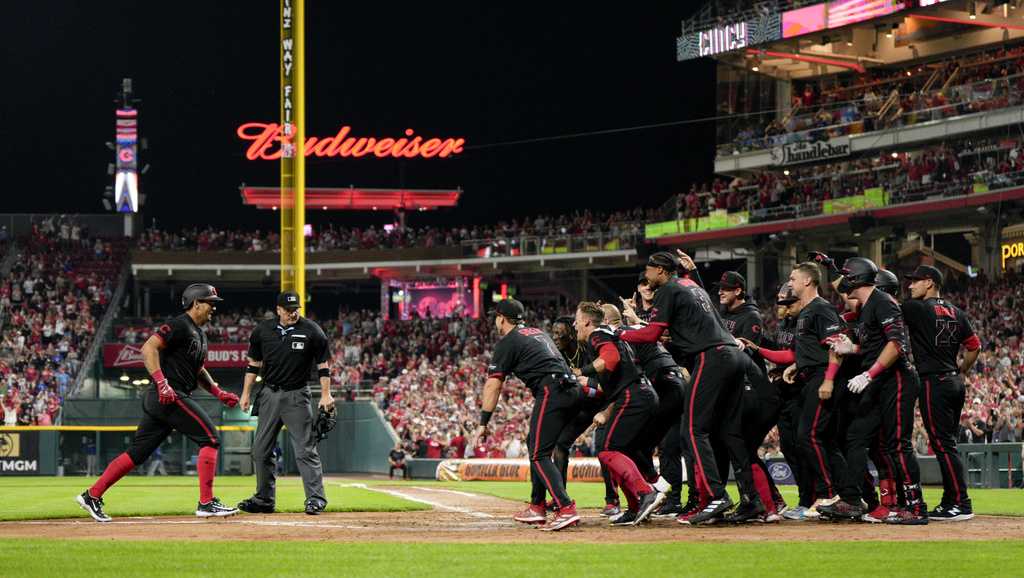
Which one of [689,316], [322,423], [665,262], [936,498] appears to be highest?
[665,262]

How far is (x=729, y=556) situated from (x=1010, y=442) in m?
15.0

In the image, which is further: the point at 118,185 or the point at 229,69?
the point at 229,69

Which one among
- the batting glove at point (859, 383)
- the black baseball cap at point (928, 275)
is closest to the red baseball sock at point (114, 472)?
the batting glove at point (859, 383)

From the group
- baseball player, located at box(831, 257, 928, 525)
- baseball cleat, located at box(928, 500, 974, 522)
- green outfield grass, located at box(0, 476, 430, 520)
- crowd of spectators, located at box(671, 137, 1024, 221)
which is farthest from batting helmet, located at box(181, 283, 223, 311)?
crowd of spectators, located at box(671, 137, 1024, 221)

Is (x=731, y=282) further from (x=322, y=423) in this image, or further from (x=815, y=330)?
(x=322, y=423)

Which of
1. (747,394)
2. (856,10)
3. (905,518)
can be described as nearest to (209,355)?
(856,10)

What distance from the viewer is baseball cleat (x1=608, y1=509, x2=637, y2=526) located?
10656 mm

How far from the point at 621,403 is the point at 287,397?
3.32 metres

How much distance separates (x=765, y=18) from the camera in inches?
1681

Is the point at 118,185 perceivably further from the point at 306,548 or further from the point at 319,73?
the point at 306,548

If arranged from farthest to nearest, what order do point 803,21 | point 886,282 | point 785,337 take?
1. point 803,21
2. point 785,337
3. point 886,282

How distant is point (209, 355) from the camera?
45.1 m

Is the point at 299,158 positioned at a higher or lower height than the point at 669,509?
higher

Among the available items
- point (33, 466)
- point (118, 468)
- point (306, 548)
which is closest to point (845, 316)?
point (306, 548)
